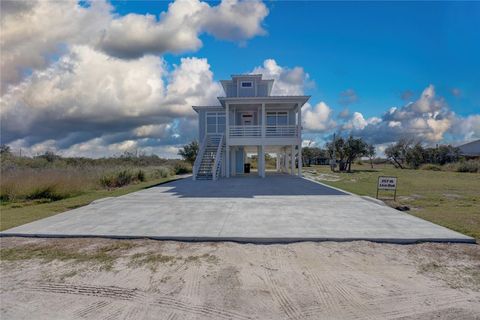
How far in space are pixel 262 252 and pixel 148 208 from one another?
15.9 feet

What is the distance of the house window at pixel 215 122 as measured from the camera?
21.5m

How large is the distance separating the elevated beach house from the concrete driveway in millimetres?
9044

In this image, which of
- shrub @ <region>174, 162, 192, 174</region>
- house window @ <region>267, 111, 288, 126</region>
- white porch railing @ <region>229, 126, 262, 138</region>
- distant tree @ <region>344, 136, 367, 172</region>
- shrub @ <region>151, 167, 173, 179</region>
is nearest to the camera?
white porch railing @ <region>229, 126, 262, 138</region>

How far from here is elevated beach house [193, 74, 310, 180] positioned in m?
18.6

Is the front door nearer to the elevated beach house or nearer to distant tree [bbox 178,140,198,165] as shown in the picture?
the elevated beach house

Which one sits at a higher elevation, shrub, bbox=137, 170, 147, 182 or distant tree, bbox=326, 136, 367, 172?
Result: distant tree, bbox=326, 136, 367, 172

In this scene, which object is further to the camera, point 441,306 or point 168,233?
point 168,233

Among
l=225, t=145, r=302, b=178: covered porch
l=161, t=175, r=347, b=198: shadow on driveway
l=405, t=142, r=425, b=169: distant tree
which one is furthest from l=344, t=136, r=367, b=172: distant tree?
l=161, t=175, r=347, b=198: shadow on driveway

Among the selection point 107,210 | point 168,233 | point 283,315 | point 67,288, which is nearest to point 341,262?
point 283,315

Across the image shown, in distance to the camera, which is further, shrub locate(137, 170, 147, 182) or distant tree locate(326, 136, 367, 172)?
distant tree locate(326, 136, 367, 172)

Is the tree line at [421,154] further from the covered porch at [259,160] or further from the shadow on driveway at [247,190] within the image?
the shadow on driveway at [247,190]

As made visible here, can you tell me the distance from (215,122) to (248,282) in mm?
18441

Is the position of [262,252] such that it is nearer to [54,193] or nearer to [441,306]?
[441,306]

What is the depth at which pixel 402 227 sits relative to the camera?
→ 6.07m
